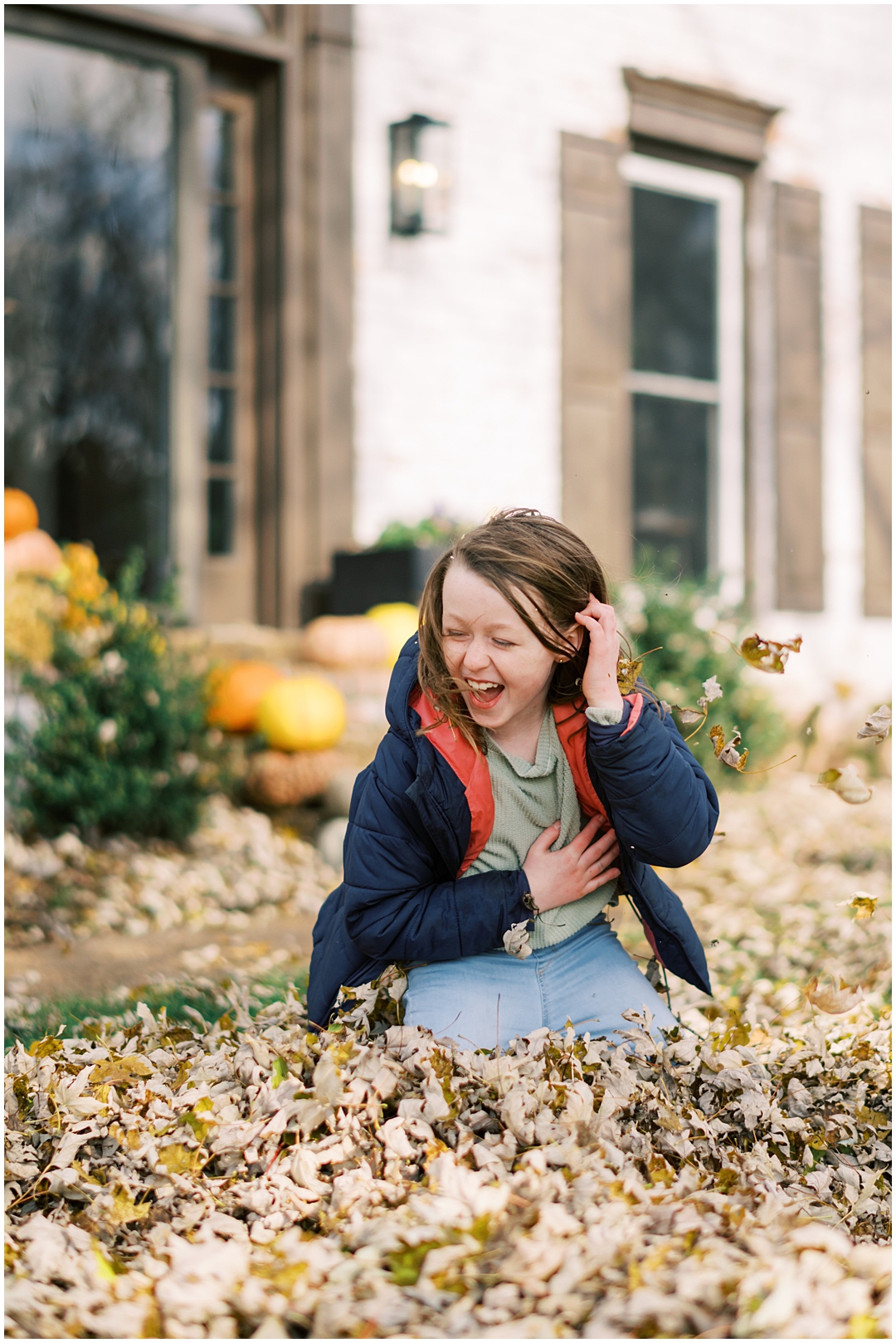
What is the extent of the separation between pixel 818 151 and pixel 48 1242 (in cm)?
774

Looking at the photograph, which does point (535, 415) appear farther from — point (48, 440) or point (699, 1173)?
point (699, 1173)

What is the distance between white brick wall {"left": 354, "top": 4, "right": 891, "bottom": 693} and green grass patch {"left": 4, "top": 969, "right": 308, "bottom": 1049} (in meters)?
3.31

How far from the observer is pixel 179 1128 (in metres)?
1.77

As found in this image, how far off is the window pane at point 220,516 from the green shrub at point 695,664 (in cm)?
198

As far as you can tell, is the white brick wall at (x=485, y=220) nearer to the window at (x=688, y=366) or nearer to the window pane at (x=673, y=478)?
the window at (x=688, y=366)

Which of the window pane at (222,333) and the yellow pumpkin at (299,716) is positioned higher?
the window pane at (222,333)

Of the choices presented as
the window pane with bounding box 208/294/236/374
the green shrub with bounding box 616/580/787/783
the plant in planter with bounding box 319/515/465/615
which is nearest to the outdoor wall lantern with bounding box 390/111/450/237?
the window pane with bounding box 208/294/236/374

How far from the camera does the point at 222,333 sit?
5949 millimetres

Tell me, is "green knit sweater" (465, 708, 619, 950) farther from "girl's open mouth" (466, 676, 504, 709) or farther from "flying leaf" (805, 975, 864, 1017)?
"flying leaf" (805, 975, 864, 1017)

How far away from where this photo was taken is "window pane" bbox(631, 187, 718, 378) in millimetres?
7125

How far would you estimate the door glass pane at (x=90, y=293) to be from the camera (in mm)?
5590

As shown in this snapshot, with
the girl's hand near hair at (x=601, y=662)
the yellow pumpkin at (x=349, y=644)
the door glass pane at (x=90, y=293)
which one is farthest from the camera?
the door glass pane at (x=90, y=293)

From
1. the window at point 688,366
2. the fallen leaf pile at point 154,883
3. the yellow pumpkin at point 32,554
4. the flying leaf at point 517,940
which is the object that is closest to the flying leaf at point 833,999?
the flying leaf at point 517,940

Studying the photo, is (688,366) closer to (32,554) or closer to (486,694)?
(32,554)
